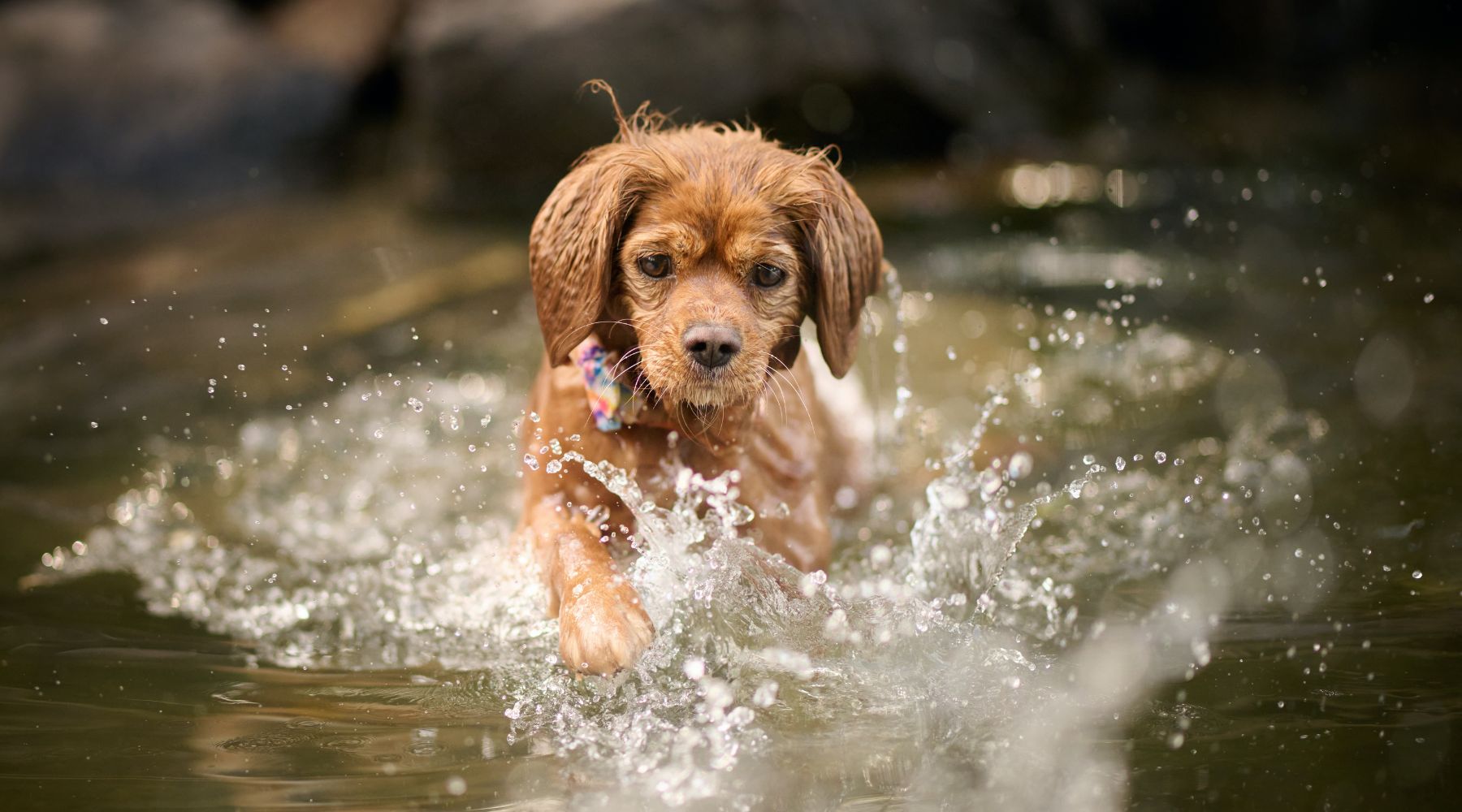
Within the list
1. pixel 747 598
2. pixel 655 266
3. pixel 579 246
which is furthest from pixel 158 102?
pixel 747 598

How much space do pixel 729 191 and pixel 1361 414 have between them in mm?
3385

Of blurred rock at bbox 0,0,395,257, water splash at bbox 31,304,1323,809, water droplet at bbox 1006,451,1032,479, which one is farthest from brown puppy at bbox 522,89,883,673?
blurred rock at bbox 0,0,395,257

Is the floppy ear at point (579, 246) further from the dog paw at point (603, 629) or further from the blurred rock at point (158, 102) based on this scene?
the blurred rock at point (158, 102)

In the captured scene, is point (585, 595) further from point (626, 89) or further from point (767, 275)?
point (626, 89)

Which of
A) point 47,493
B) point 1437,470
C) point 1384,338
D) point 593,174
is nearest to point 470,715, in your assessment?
point 593,174

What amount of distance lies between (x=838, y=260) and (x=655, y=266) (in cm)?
53

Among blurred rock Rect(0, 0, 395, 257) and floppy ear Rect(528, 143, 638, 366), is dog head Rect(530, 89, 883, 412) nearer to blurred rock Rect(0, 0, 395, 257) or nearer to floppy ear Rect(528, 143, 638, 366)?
floppy ear Rect(528, 143, 638, 366)

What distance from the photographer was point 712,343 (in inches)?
138

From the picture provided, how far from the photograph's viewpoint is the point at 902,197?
9461 mm

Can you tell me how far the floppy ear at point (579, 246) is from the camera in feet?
12.1

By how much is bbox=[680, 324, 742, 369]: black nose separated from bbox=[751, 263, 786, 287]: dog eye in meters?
0.25

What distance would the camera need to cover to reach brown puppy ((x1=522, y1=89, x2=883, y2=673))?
141 inches

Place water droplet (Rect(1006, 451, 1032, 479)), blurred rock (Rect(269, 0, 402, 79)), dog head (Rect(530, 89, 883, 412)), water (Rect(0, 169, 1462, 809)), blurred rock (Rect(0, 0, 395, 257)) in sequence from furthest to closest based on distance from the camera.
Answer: blurred rock (Rect(269, 0, 402, 79)) → blurred rock (Rect(0, 0, 395, 257)) → water droplet (Rect(1006, 451, 1032, 479)) → dog head (Rect(530, 89, 883, 412)) → water (Rect(0, 169, 1462, 809))

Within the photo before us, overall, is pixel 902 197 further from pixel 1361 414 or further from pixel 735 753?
pixel 735 753
